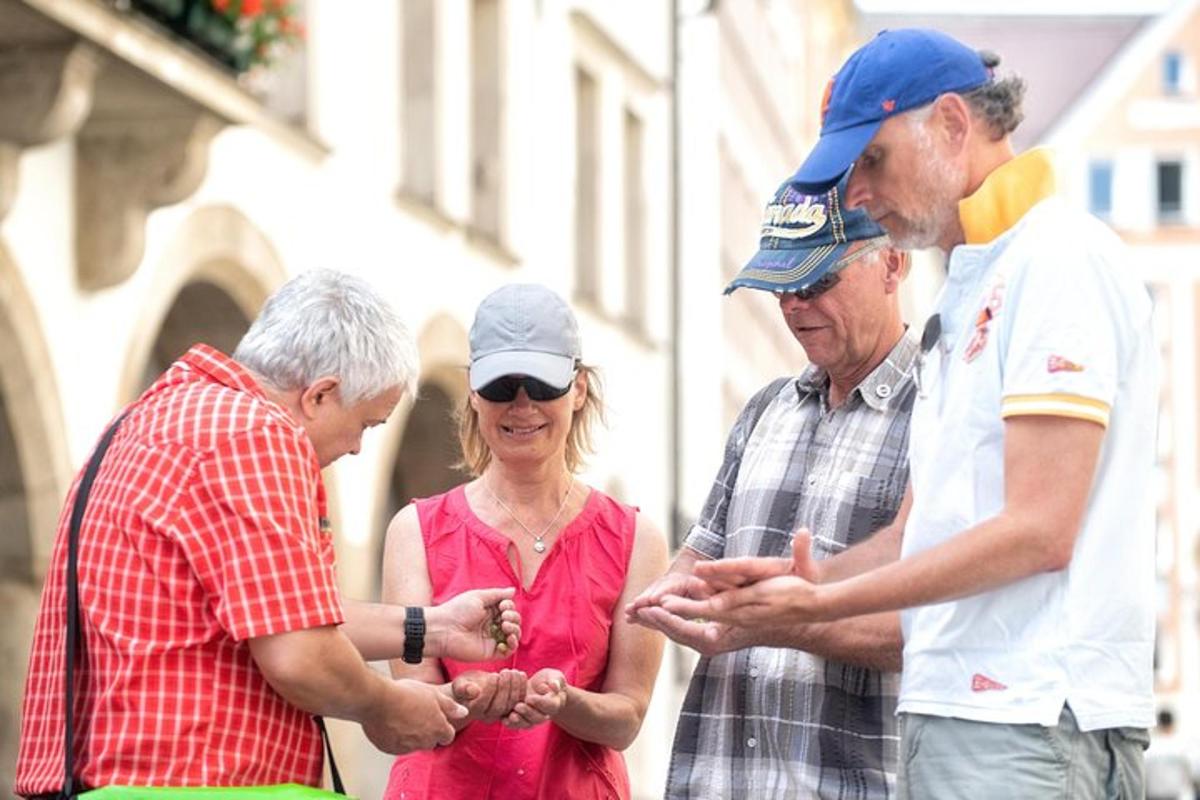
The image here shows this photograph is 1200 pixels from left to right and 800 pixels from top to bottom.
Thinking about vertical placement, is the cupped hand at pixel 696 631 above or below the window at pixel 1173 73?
below

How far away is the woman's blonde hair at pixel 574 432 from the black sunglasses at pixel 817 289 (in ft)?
2.27

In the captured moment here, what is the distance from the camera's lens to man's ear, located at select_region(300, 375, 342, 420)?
5.00 metres

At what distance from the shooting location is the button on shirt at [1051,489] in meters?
4.12

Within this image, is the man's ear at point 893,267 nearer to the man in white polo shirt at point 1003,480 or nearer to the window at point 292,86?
the man in white polo shirt at point 1003,480

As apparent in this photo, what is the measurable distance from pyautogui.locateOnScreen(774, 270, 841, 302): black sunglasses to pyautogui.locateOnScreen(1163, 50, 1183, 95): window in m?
56.3

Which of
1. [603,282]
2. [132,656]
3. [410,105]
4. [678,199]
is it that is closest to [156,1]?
[410,105]

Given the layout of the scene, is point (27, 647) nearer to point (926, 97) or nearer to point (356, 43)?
point (356, 43)

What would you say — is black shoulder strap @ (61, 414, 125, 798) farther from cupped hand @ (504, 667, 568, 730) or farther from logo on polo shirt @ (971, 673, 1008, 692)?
logo on polo shirt @ (971, 673, 1008, 692)

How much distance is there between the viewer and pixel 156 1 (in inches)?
490

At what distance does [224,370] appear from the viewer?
16.2 ft

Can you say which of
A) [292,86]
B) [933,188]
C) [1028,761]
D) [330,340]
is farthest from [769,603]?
[292,86]

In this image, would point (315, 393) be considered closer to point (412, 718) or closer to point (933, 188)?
point (412, 718)

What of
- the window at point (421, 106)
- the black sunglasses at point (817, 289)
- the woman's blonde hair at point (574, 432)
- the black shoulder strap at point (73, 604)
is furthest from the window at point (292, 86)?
the black shoulder strap at point (73, 604)

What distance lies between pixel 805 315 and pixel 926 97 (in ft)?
3.70
